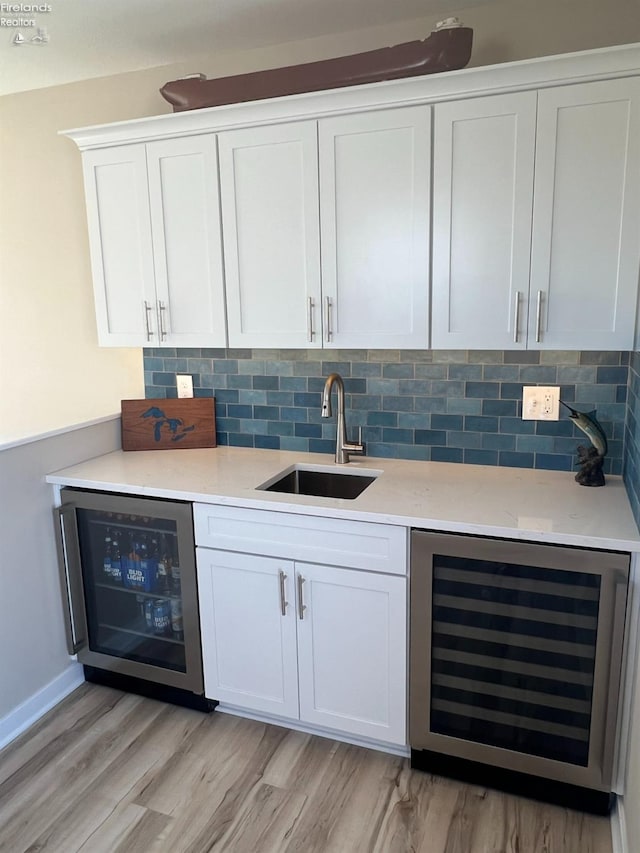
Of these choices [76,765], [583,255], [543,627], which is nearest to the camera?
[543,627]

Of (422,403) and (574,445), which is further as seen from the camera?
(422,403)

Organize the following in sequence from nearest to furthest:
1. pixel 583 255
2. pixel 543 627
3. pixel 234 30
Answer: pixel 543 627
pixel 583 255
pixel 234 30

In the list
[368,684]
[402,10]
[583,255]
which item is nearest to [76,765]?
[368,684]

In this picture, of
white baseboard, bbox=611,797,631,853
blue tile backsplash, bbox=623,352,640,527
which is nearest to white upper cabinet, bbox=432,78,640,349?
blue tile backsplash, bbox=623,352,640,527

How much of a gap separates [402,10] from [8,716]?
2.88m

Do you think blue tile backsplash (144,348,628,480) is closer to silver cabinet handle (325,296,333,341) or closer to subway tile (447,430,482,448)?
subway tile (447,430,482,448)

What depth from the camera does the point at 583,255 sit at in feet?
6.19

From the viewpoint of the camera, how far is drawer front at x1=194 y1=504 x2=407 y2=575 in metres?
1.88

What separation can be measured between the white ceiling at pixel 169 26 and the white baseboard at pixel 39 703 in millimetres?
2443

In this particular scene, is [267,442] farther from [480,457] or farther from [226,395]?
[480,457]

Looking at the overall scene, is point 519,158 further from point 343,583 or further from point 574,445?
point 343,583

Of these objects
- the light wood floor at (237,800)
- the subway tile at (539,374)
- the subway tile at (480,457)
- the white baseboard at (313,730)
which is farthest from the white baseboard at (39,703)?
the subway tile at (539,374)

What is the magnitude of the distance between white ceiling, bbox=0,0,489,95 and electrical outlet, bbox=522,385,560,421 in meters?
1.35

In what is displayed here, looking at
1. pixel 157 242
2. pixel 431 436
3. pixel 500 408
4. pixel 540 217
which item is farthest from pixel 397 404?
pixel 157 242
